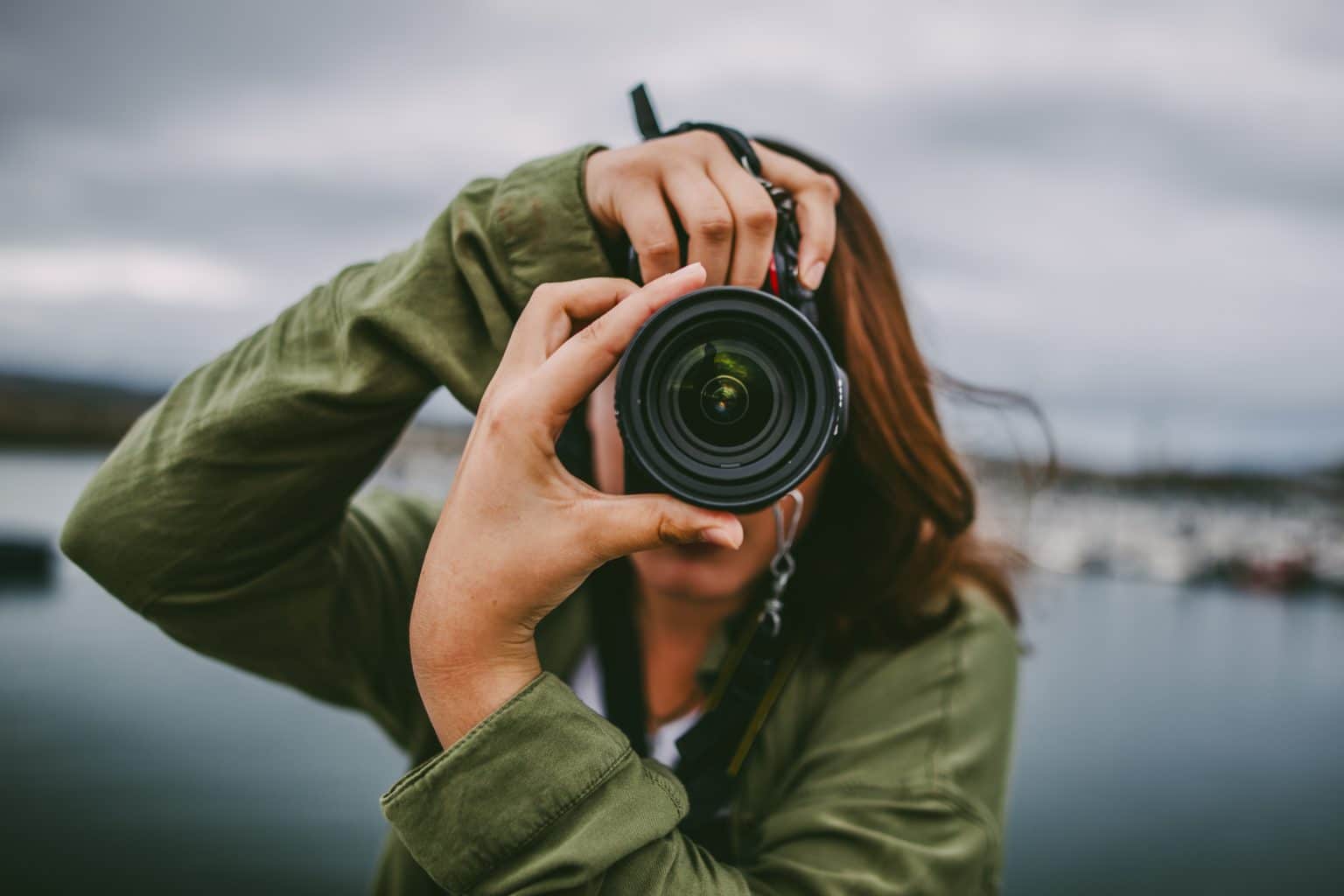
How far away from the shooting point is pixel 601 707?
1.30 meters

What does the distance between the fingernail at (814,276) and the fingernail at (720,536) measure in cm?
37

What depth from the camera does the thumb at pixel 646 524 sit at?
826mm

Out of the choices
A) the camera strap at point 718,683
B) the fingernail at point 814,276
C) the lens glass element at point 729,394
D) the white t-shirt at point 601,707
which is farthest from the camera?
the white t-shirt at point 601,707

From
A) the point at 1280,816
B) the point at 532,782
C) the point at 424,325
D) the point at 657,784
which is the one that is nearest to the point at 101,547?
the point at 424,325

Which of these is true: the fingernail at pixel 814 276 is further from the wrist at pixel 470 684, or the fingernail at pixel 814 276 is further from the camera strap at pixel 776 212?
the wrist at pixel 470 684

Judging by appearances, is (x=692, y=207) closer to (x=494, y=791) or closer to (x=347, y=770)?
(x=494, y=791)

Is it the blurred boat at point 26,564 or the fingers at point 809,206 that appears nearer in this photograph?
the fingers at point 809,206

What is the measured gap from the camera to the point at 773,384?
0.95m

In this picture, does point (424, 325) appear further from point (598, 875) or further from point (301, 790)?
point (301, 790)

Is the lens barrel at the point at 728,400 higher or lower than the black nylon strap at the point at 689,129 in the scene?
lower

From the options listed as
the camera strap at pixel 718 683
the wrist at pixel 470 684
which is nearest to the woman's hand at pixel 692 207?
the camera strap at pixel 718 683

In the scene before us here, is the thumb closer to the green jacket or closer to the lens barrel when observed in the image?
the lens barrel

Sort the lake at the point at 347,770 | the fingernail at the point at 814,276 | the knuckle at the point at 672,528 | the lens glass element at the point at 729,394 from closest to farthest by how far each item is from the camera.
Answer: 1. the knuckle at the point at 672,528
2. the lens glass element at the point at 729,394
3. the fingernail at the point at 814,276
4. the lake at the point at 347,770

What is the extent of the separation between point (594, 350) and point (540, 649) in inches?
23.8
